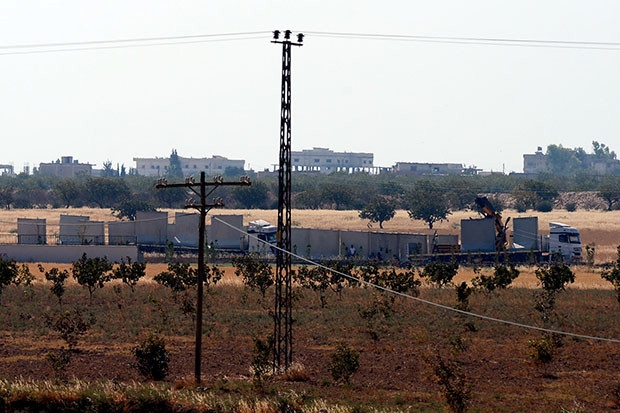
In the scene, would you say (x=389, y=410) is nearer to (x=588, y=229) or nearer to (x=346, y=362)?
(x=346, y=362)

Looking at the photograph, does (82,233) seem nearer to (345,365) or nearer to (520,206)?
(345,365)

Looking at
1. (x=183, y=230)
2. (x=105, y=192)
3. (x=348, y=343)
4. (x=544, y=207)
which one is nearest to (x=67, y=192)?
(x=105, y=192)

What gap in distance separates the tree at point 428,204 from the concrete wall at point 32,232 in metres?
52.3

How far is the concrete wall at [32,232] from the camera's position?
91.5 metres

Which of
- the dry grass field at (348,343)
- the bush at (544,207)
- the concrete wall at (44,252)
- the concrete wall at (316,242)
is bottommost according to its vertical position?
the dry grass field at (348,343)

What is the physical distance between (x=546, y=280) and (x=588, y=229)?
Answer: 2627 inches

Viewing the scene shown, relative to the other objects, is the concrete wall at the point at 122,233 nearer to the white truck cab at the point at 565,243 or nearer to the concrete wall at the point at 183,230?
the concrete wall at the point at 183,230

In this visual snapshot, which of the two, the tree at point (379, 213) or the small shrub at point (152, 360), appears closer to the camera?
the small shrub at point (152, 360)

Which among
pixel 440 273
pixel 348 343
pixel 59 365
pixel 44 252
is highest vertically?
pixel 440 273

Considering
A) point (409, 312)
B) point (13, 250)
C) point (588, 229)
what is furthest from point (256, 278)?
point (588, 229)

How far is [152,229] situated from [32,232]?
13.1 meters

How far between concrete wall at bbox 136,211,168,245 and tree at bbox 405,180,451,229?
149 feet

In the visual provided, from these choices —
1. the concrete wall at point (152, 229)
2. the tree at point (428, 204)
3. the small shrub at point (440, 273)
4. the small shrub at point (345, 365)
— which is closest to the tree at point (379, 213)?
the tree at point (428, 204)

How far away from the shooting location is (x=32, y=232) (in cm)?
9581
